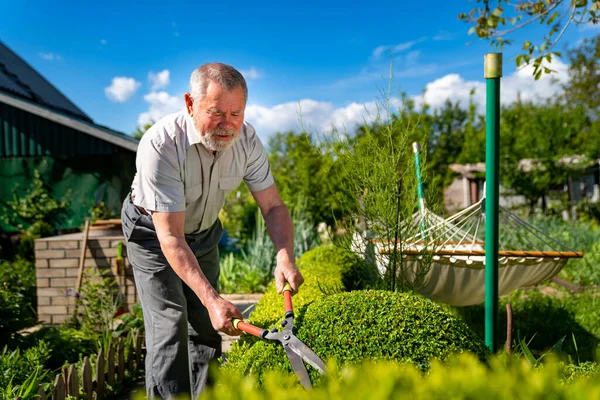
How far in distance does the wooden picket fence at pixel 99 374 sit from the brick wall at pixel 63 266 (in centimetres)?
140

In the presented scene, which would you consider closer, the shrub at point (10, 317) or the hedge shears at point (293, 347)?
the hedge shears at point (293, 347)

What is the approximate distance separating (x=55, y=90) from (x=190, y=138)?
39.7ft

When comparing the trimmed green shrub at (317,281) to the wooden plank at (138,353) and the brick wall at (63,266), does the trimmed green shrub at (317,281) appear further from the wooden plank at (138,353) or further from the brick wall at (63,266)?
the brick wall at (63,266)

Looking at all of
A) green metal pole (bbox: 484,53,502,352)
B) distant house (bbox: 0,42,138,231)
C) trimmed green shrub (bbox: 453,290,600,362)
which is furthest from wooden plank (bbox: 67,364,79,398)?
distant house (bbox: 0,42,138,231)

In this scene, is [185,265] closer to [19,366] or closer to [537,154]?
[19,366]

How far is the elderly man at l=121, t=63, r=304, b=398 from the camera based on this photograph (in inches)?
83.8

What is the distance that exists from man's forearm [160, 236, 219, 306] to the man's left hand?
29 cm

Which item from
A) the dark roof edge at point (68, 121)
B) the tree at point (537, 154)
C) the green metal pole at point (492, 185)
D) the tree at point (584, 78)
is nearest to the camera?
the green metal pole at point (492, 185)

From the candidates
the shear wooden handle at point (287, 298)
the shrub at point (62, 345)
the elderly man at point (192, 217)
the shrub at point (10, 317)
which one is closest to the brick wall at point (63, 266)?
the shrub at point (62, 345)

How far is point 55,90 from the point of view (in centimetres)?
1294

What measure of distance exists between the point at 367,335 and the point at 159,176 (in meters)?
1.11

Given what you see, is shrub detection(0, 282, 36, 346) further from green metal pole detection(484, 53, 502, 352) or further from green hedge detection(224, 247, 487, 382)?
green metal pole detection(484, 53, 502, 352)

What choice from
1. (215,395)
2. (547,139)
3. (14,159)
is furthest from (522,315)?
→ (547,139)

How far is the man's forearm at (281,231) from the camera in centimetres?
235
